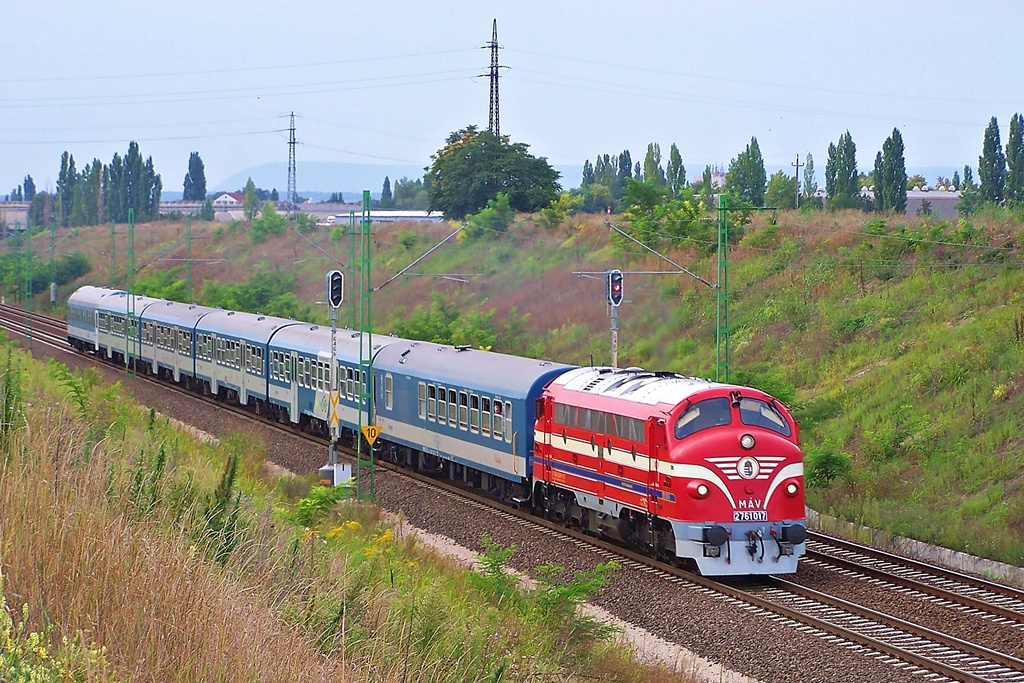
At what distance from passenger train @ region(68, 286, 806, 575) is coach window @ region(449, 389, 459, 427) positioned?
4 cm

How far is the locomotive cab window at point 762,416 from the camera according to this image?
58.1 ft

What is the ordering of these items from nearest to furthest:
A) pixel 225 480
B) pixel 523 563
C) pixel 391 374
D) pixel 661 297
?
pixel 225 480, pixel 523 563, pixel 391 374, pixel 661 297

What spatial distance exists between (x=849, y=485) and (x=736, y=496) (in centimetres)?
832

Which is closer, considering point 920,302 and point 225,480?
point 225,480

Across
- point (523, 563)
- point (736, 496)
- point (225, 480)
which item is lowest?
point (523, 563)

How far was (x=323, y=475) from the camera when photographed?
25266mm

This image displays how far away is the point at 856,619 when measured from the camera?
15547mm

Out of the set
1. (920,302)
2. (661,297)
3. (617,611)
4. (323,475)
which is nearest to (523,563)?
(617,611)

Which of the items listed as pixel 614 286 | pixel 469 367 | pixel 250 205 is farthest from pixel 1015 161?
pixel 250 205

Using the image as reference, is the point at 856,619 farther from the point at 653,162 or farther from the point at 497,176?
the point at 653,162

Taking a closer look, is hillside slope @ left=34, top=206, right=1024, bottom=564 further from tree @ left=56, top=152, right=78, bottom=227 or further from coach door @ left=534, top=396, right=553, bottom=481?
tree @ left=56, top=152, right=78, bottom=227

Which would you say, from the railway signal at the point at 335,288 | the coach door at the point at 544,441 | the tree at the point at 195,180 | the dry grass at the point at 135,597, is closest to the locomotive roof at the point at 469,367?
the coach door at the point at 544,441

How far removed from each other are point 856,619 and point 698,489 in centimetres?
275

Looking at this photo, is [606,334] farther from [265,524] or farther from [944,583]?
[265,524]
